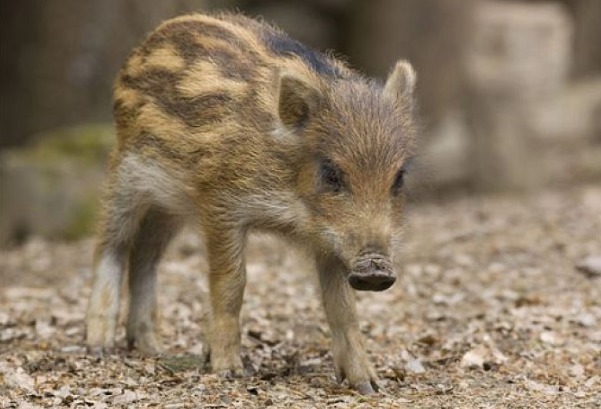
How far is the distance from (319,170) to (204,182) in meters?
0.61

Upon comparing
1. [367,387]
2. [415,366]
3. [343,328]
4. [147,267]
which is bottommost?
[367,387]

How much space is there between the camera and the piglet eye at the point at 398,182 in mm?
5844

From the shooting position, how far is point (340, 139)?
229 inches

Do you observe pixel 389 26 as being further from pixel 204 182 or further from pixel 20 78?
pixel 204 182

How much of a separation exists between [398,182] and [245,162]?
2.26 feet

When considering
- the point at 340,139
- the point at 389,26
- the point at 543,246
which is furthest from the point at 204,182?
the point at 389,26

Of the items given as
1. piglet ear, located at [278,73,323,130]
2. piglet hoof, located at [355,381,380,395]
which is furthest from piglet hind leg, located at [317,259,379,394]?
piglet ear, located at [278,73,323,130]

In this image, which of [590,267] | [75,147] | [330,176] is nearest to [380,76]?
[75,147]

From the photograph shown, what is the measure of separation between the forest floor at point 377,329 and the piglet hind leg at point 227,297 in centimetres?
13

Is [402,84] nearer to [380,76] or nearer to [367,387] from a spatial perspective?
[367,387]

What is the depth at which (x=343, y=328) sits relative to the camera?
6.18 m

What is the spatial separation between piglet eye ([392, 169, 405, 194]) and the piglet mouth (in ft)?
1.60

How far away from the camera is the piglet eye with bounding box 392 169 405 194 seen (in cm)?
584

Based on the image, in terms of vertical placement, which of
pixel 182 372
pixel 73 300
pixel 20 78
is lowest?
pixel 182 372
